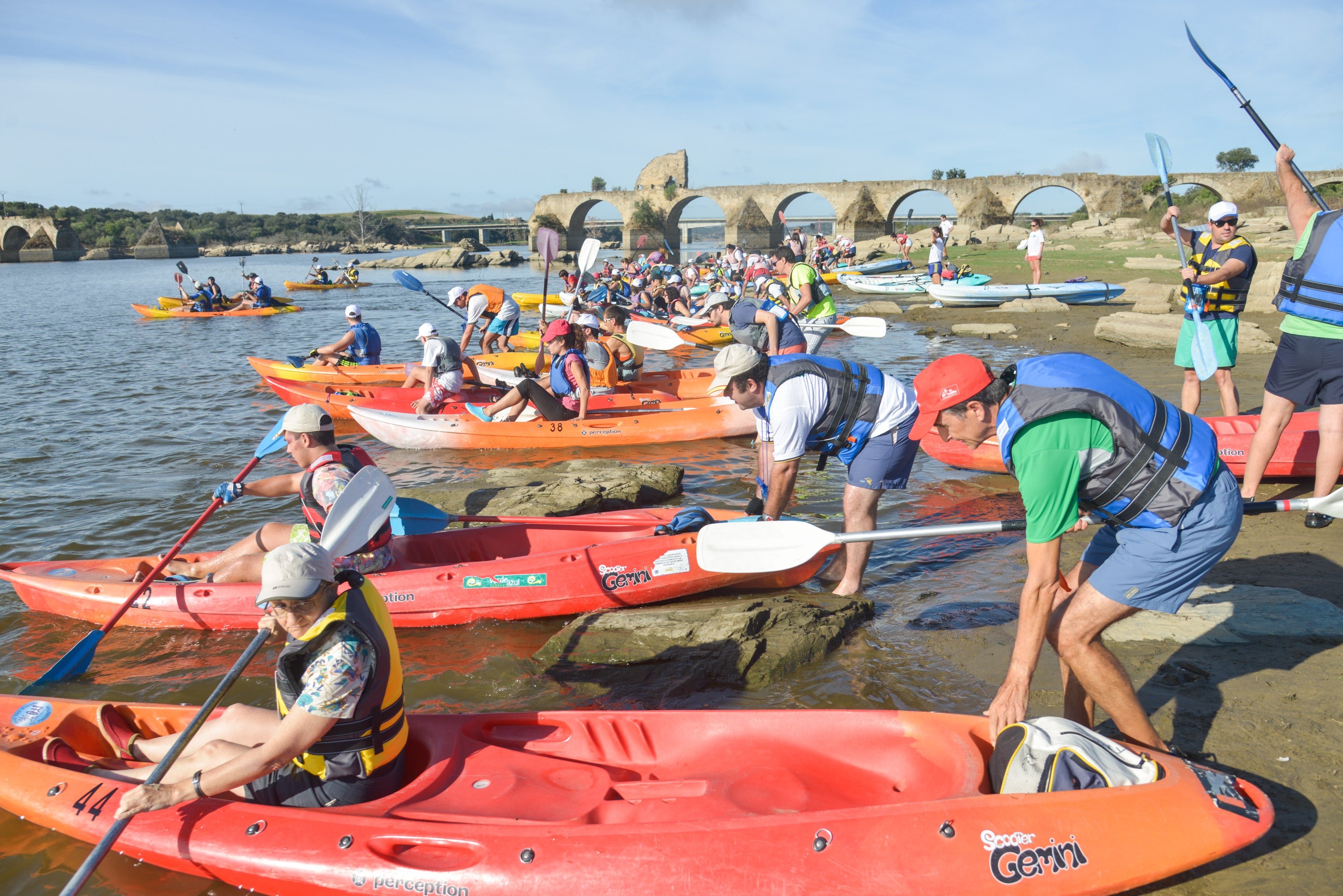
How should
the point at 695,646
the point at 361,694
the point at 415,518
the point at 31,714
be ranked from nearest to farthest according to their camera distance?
the point at 361,694
the point at 31,714
the point at 695,646
the point at 415,518

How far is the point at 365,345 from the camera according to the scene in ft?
41.0

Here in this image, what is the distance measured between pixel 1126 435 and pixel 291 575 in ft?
9.30

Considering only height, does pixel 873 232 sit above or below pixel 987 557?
above

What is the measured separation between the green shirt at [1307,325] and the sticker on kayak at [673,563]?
3.69 m

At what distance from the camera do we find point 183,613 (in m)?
5.47

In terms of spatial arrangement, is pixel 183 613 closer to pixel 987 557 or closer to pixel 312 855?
pixel 312 855

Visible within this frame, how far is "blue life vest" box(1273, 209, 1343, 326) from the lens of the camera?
447cm

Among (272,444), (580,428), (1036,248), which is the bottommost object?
(580,428)

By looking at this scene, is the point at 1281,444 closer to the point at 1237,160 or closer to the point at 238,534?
the point at 238,534

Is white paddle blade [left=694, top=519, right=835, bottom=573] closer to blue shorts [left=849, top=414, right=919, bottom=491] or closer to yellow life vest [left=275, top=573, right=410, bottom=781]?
blue shorts [left=849, top=414, right=919, bottom=491]

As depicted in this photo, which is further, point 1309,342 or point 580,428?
point 580,428

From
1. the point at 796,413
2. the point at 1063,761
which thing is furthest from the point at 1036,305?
the point at 1063,761

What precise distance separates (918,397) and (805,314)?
744 cm

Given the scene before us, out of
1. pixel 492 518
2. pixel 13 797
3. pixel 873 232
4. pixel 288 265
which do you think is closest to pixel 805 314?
pixel 492 518
